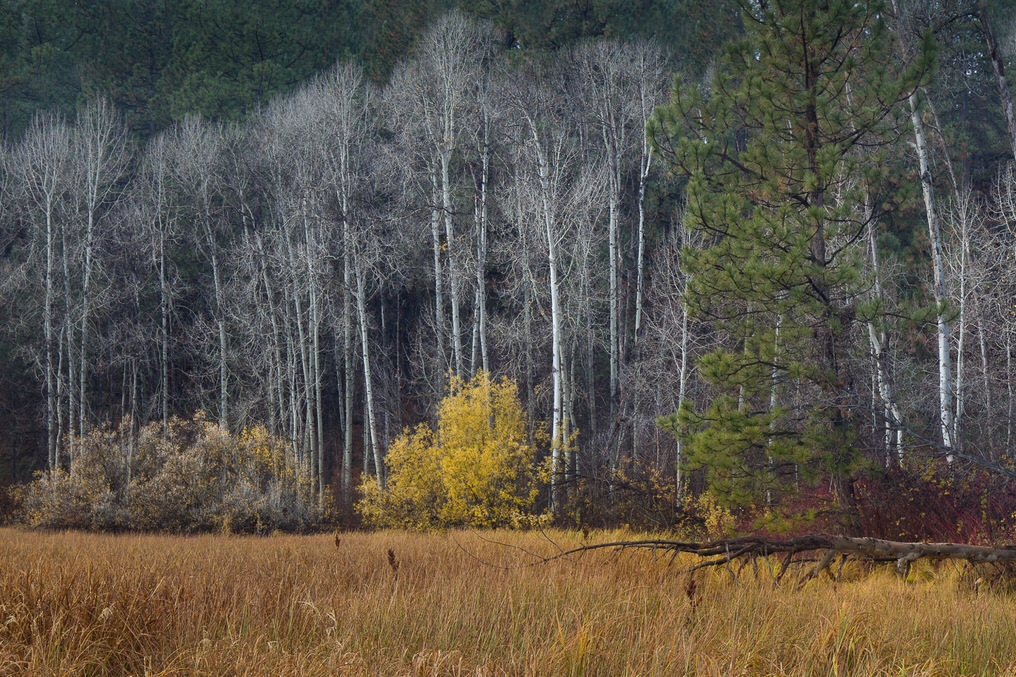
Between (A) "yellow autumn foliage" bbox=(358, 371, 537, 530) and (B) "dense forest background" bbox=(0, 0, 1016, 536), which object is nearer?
(B) "dense forest background" bbox=(0, 0, 1016, 536)

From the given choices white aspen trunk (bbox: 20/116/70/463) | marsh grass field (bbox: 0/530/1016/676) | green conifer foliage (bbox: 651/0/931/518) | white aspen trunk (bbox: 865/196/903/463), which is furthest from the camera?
white aspen trunk (bbox: 20/116/70/463)

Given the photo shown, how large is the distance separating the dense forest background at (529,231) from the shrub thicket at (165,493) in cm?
323

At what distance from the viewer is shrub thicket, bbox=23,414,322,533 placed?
14695mm

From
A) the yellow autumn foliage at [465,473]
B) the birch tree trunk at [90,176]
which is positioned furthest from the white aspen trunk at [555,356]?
the birch tree trunk at [90,176]

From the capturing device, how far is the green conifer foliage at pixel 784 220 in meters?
9.95

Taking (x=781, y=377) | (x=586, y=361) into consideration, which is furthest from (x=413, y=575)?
(x=586, y=361)

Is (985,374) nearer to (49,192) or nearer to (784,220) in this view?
(784,220)

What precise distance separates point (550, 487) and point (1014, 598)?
35.4 ft

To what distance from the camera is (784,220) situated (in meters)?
10.2

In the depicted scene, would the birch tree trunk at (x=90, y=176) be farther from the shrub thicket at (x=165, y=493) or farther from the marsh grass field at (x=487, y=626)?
the marsh grass field at (x=487, y=626)

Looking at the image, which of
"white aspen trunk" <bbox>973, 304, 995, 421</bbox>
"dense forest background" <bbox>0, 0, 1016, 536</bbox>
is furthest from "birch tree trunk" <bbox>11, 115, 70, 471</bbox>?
"white aspen trunk" <bbox>973, 304, 995, 421</bbox>

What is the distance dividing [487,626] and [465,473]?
1072 cm

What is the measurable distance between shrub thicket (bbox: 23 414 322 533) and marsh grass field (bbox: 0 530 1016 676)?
34.0 feet

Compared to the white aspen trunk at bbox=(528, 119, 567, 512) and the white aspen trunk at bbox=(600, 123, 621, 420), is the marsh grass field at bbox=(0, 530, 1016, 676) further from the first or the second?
the white aspen trunk at bbox=(600, 123, 621, 420)
